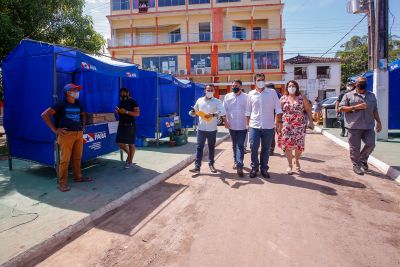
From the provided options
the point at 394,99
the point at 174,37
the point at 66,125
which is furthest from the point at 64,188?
the point at 174,37

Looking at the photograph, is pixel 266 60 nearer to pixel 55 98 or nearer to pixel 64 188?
pixel 55 98

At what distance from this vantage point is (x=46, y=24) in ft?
32.3

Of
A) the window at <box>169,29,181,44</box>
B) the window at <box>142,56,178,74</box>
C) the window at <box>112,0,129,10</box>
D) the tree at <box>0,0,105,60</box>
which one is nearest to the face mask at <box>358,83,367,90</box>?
the tree at <box>0,0,105,60</box>

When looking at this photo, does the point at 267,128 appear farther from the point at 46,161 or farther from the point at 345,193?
the point at 46,161

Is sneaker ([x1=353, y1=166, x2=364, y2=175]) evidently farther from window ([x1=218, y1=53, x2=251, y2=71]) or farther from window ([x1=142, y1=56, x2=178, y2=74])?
window ([x1=142, y1=56, x2=178, y2=74])

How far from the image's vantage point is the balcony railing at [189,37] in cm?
3275

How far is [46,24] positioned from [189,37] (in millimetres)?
25517

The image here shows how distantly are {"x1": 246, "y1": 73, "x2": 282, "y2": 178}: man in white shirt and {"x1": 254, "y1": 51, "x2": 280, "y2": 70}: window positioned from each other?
92.0ft

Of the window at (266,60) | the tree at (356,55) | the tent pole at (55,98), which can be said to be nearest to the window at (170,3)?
the window at (266,60)

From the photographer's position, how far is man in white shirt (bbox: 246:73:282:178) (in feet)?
19.1

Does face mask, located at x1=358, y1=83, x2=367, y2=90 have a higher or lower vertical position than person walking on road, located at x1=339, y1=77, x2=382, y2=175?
higher

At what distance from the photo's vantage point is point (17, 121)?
19.7ft

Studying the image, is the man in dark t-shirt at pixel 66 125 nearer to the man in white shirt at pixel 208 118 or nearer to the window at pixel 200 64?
the man in white shirt at pixel 208 118

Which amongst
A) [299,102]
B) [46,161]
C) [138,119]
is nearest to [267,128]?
[299,102]
